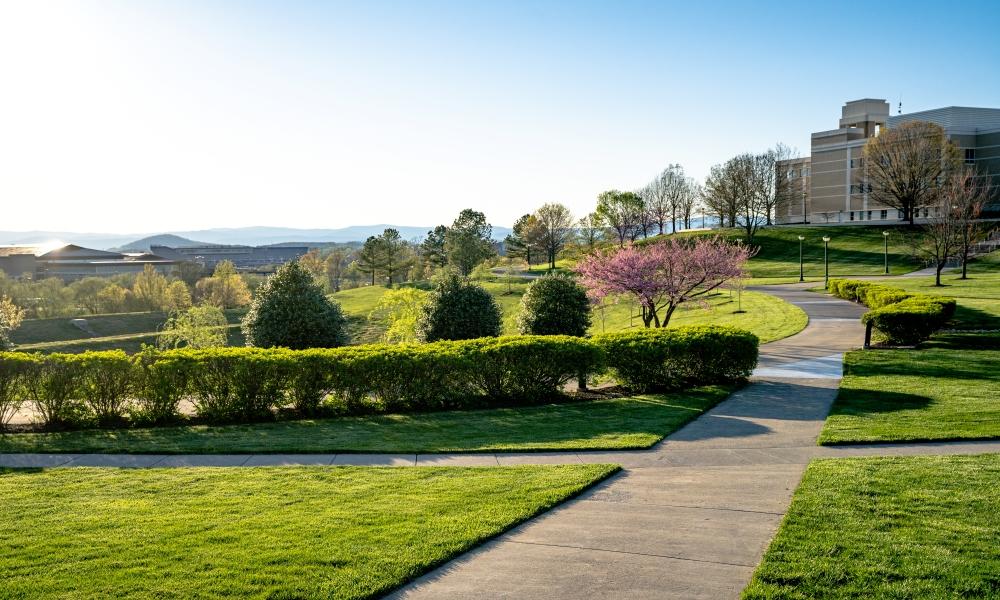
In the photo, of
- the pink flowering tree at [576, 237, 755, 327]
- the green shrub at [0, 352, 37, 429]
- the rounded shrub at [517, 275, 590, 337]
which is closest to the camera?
the green shrub at [0, 352, 37, 429]

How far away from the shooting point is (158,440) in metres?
10.8

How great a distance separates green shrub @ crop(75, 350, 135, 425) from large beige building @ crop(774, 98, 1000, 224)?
3186 inches

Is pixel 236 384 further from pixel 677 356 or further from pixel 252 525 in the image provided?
pixel 677 356

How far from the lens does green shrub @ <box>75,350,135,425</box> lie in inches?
476

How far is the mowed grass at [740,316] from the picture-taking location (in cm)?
2683

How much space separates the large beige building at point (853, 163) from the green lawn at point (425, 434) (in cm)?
7616

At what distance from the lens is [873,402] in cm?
1274

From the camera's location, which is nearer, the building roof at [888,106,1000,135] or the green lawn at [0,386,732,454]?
the green lawn at [0,386,732,454]

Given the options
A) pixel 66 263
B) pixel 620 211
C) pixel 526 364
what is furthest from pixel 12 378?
pixel 66 263

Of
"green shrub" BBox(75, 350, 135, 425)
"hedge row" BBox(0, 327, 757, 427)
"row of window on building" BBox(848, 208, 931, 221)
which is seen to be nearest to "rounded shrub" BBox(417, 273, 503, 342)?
"hedge row" BBox(0, 327, 757, 427)

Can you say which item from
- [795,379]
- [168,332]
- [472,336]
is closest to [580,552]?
[795,379]

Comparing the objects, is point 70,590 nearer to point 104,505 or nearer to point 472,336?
point 104,505

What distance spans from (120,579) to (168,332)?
32249mm

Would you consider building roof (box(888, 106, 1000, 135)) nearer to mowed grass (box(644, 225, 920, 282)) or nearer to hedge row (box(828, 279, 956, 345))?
mowed grass (box(644, 225, 920, 282))
